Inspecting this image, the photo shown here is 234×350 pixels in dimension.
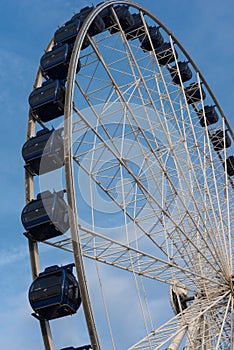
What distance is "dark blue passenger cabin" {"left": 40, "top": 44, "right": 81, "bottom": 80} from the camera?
48.6ft

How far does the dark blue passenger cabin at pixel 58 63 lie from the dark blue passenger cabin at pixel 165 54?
6.47m

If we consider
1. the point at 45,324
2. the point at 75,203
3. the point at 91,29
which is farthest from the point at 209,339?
the point at 91,29

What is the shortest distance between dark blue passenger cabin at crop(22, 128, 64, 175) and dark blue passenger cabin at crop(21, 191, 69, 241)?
2.49 feet

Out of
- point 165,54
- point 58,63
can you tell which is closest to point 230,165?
point 165,54

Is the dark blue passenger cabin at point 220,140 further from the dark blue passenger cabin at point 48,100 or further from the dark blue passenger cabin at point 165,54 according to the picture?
the dark blue passenger cabin at point 48,100

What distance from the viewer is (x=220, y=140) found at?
24.6 meters

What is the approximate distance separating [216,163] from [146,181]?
517 cm

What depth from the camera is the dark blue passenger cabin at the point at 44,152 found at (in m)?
13.0

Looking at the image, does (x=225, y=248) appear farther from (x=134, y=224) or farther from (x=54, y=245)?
(x=54, y=245)

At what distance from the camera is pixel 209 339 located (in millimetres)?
16469

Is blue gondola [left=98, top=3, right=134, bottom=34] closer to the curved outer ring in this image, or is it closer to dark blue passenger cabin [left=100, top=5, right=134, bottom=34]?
dark blue passenger cabin [left=100, top=5, right=134, bottom=34]

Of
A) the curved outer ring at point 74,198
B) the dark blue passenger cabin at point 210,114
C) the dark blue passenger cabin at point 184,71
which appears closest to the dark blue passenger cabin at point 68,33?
the curved outer ring at point 74,198

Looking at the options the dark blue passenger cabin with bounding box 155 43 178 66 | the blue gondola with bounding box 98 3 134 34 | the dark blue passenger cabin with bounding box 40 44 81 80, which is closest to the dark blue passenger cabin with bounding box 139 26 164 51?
the dark blue passenger cabin with bounding box 155 43 178 66

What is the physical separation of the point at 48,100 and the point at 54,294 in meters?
4.90
